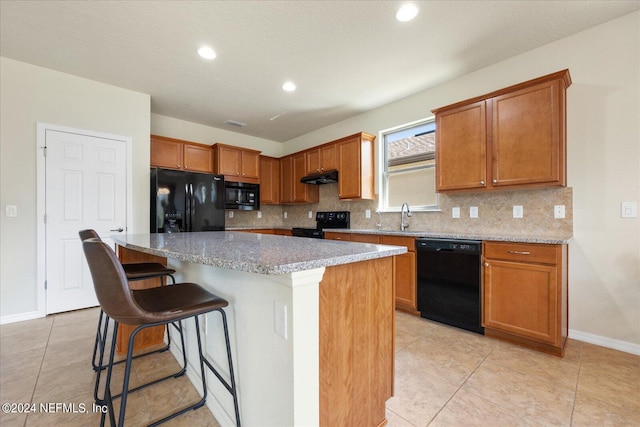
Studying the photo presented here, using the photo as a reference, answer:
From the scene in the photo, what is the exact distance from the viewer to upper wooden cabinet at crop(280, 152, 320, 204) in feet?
16.0

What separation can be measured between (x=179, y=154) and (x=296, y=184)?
1969mm

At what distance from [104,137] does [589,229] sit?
508 centimetres

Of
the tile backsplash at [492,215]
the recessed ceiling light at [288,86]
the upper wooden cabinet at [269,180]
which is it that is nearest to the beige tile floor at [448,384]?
the tile backsplash at [492,215]

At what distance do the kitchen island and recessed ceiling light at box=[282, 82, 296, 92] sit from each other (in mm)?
2582

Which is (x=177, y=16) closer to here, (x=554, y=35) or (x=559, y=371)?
(x=554, y=35)

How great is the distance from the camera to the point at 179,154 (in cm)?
416

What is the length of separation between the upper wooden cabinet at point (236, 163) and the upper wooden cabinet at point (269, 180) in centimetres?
26

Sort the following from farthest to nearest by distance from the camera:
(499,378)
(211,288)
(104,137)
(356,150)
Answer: (356,150), (104,137), (499,378), (211,288)

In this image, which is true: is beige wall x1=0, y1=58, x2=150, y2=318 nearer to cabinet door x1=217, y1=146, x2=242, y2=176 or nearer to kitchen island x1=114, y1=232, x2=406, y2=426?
cabinet door x1=217, y1=146, x2=242, y2=176

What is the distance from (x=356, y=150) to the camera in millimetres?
3879

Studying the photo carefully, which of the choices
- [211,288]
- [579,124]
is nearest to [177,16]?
[211,288]

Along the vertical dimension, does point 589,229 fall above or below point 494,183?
below

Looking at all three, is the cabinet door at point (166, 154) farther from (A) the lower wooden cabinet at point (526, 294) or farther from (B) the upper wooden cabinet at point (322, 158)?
(A) the lower wooden cabinet at point (526, 294)

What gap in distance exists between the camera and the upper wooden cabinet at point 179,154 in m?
3.94
